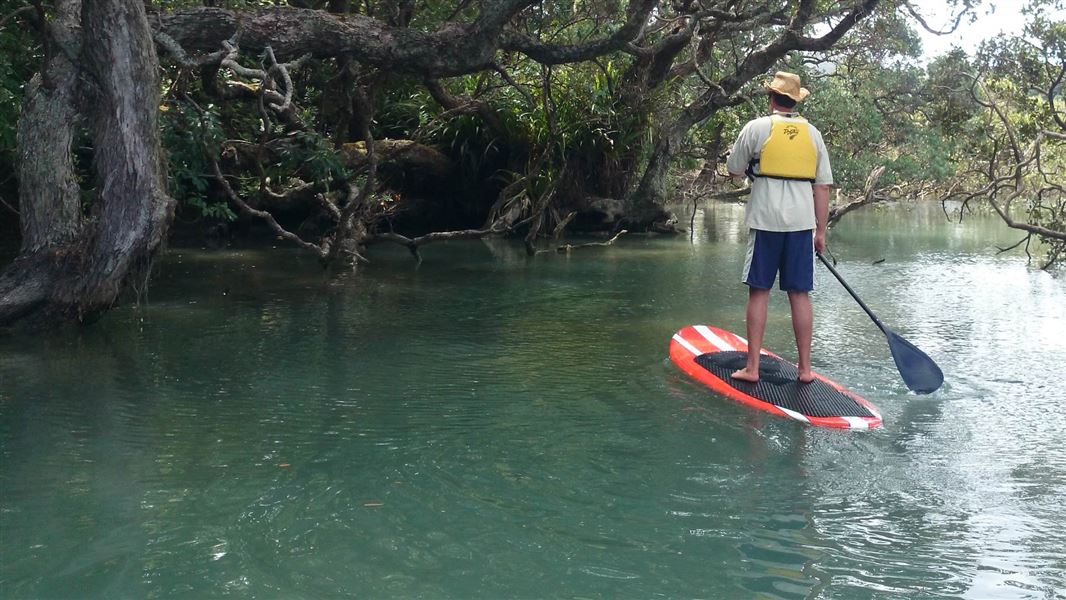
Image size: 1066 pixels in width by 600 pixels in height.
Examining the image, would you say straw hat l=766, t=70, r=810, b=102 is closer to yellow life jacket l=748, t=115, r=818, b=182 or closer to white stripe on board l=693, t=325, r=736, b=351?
yellow life jacket l=748, t=115, r=818, b=182

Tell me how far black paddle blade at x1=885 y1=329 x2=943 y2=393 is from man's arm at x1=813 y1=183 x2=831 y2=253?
68cm

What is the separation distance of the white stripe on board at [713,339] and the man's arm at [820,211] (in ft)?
3.15

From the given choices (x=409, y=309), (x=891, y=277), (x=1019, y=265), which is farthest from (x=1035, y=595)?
(x=1019, y=265)

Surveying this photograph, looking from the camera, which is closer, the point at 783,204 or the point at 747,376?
the point at 783,204

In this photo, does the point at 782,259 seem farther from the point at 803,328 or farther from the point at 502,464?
the point at 502,464

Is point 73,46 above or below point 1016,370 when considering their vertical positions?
above

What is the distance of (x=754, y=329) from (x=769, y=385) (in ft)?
1.01

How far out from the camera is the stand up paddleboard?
4902mm

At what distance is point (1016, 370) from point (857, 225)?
13.7 meters

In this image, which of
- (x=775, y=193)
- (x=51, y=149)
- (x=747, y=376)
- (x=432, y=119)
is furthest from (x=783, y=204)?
(x=432, y=119)

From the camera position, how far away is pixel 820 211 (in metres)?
5.52

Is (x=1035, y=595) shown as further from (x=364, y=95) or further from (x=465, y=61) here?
(x=364, y=95)

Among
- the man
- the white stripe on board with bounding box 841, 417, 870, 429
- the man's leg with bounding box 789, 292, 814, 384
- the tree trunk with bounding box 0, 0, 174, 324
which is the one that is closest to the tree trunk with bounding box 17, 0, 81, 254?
the tree trunk with bounding box 0, 0, 174, 324

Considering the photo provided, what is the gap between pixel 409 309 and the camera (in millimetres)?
8375
